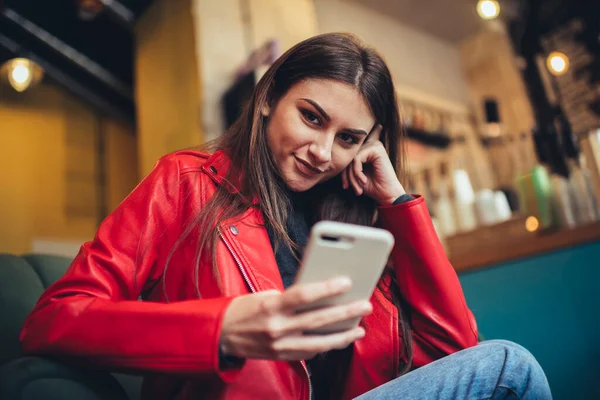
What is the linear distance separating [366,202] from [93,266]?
76 centimetres

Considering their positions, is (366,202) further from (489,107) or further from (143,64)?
(489,107)

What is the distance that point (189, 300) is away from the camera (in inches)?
32.8

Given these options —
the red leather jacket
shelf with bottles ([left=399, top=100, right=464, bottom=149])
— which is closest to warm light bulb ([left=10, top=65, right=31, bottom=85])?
shelf with bottles ([left=399, top=100, right=464, bottom=149])

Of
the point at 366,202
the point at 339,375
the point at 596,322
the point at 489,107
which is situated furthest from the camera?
the point at 489,107

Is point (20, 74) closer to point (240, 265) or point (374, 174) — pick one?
point (374, 174)

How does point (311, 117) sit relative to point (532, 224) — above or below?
above

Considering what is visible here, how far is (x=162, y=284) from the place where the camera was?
103 cm

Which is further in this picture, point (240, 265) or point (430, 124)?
point (430, 124)

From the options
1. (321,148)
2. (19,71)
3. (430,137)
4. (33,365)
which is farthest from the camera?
(430,137)

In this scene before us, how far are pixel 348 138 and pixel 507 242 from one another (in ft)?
3.72

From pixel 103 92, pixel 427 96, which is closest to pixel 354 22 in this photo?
pixel 427 96

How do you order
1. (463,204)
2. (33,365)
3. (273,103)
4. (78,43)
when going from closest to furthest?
(33,365) → (273,103) → (463,204) → (78,43)

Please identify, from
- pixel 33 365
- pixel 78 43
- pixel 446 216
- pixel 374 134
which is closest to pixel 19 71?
pixel 78 43

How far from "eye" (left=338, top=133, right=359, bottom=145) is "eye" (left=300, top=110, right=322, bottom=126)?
0.26 feet
